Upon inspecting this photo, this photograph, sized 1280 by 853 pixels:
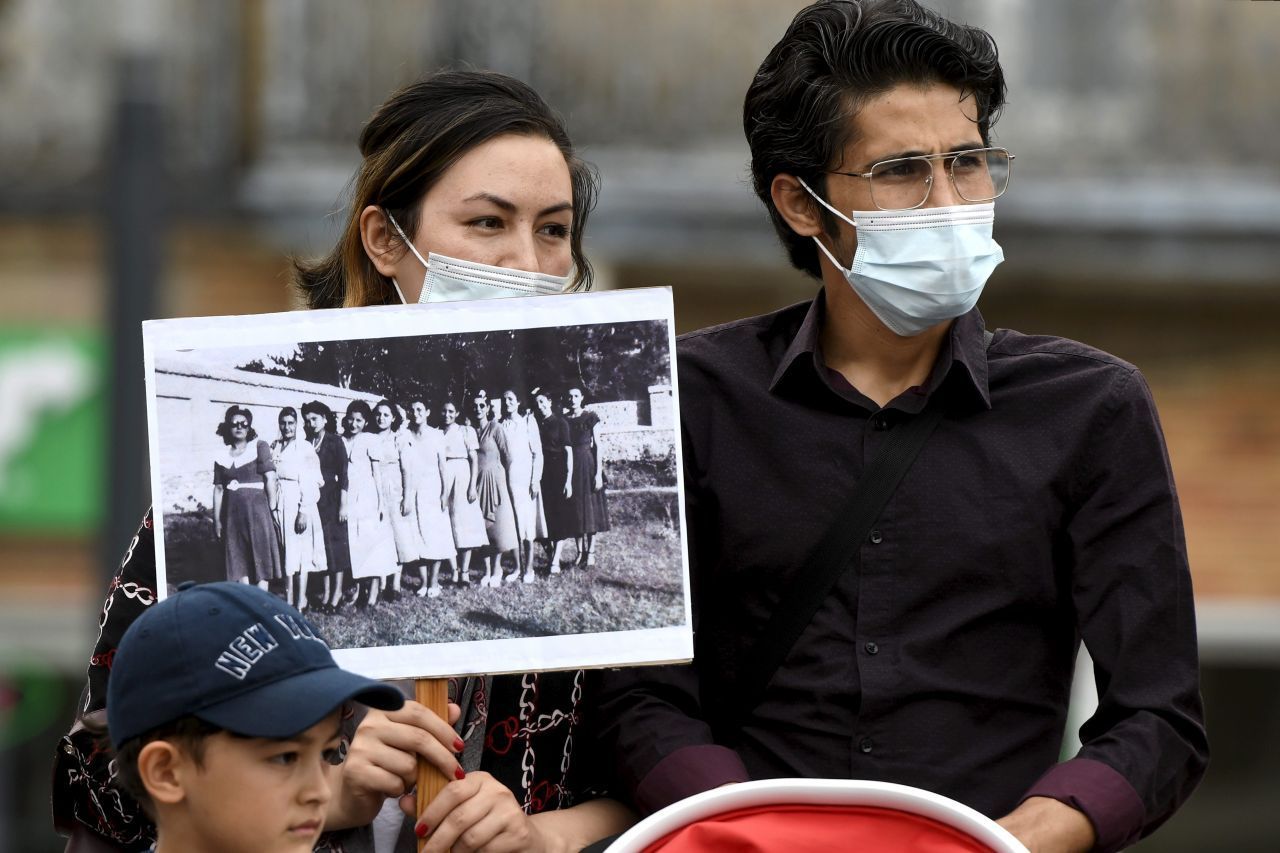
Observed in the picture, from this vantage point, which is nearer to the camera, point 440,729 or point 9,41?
point 440,729

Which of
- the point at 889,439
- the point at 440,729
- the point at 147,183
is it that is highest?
the point at 147,183

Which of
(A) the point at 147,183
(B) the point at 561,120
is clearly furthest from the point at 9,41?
(B) the point at 561,120

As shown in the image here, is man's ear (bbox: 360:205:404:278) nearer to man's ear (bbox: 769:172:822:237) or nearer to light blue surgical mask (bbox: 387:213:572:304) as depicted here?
light blue surgical mask (bbox: 387:213:572:304)

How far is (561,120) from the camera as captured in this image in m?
3.49

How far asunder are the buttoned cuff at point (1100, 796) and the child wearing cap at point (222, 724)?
40.4 inches

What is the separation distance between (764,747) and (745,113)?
3.73 feet

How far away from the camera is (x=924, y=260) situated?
3117mm

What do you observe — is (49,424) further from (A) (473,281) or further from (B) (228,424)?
(B) (228,424)

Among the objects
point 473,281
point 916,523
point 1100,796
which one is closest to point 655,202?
point 473,281

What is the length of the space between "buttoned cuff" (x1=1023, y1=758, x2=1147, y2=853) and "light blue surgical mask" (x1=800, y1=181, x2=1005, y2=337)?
2.45 ft

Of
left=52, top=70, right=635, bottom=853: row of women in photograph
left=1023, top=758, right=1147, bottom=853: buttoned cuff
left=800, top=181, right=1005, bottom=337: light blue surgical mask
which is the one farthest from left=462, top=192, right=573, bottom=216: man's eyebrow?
left=1023, top=758, right=1147, bottom=853: buttoned cuff

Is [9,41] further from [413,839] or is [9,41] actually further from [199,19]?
[413,839]

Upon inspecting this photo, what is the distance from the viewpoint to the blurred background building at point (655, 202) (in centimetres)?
932

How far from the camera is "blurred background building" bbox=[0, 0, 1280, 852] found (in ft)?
30.6
